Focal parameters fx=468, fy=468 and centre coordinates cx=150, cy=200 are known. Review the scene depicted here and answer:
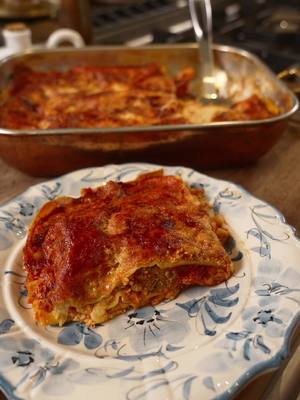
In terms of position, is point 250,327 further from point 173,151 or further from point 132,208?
point 173,151

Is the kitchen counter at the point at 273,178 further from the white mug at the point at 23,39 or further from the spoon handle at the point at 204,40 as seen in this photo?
the white mug at the point at 23,39

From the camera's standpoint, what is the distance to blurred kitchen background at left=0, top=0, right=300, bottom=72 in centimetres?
236

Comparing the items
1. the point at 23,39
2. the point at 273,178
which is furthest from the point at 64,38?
the point at 273,178

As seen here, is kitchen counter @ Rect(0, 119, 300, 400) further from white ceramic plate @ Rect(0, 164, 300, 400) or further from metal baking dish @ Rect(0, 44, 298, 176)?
white ceramic plate @ Rect(0, 164, 300, 400)

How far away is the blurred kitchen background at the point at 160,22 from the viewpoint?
7.75 feet

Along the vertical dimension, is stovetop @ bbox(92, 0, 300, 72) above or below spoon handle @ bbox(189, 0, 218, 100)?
below

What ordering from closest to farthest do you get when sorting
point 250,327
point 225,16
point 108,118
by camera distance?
point 250,327
point 108,118
point 225,16

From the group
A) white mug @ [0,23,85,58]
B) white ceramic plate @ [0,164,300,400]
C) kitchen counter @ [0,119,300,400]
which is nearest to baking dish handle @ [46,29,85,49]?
white mug @ [0,23,85,58]

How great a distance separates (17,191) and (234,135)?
0.62 m

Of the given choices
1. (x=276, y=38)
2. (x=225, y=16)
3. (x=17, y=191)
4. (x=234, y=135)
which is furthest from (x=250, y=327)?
(x=225, y=16)

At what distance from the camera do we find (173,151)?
1.29m

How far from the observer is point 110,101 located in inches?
58.7

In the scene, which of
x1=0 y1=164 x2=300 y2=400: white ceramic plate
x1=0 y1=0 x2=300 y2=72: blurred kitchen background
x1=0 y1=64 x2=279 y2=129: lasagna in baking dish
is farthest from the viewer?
x1=0 y1=0 x2=300 y2=72: blurred kitchen background

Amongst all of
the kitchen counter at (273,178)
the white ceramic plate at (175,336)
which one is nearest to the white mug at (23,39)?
the kitchen counter at (273,178)
